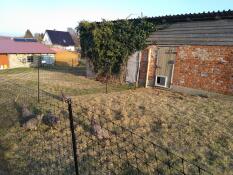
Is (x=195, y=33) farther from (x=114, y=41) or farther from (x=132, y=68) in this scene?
(x=114, y=41)

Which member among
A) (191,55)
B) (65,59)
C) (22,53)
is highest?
(191,55)

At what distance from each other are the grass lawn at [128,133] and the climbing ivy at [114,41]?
503 centimetres

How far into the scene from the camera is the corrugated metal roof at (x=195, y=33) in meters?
12.0

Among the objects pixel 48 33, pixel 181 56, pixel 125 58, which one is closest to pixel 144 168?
pixel 181 56

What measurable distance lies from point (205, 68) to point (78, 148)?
8.54 meters

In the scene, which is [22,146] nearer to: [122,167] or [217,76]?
[122,167]

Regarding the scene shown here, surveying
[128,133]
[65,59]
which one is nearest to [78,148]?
[128,133]

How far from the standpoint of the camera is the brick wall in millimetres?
11805

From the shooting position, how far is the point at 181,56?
13500 mm

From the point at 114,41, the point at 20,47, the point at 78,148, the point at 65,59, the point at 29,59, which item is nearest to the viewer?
the point at 78,148

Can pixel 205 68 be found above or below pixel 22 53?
above

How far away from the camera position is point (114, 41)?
1634 centimetres

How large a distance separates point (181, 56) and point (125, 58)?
163 inches

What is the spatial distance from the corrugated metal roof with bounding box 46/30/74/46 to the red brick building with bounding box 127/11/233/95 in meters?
49.2
